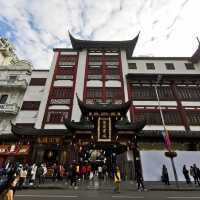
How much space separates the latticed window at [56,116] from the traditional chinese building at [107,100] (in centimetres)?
11

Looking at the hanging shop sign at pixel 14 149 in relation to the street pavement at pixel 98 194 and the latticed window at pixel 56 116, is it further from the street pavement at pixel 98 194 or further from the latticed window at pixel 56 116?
the street pavement at pixel 98 194

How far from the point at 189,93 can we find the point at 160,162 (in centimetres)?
1091

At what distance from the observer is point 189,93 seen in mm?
23625

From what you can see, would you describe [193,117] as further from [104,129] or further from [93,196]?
[93,196]

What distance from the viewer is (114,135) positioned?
55.3 feet

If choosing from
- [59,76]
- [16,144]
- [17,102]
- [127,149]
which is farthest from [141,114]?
[17,102]

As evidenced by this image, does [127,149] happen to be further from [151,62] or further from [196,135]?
[151,62]

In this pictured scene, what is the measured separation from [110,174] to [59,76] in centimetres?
1485

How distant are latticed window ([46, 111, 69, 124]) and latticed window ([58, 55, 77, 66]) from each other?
29.5ft

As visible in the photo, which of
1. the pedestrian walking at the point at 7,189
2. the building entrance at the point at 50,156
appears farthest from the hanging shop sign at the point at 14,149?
the pedestrian walking at the point at 7,189

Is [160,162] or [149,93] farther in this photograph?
[149,93]

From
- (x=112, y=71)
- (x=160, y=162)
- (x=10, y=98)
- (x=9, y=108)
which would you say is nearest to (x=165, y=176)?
(x=160, y=162)

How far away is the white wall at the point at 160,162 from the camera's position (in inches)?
657

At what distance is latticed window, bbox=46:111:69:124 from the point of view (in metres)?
21.6
